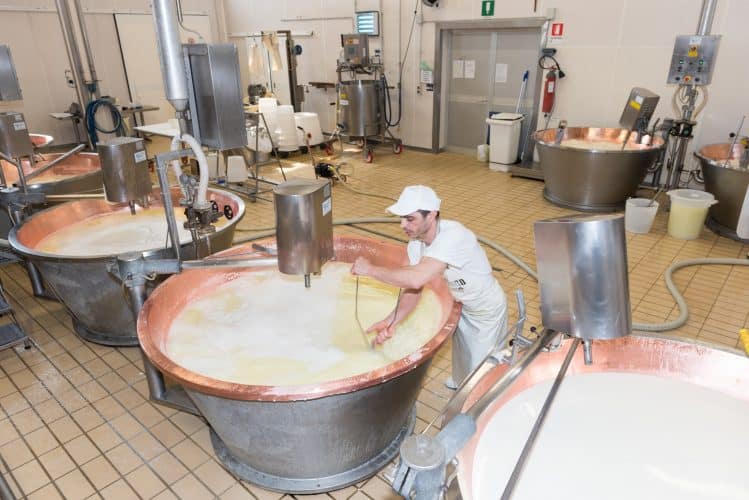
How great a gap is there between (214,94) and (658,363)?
2.05 metres

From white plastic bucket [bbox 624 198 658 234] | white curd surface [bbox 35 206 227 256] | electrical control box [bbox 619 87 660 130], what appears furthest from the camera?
electrical control box [bbox 619 87 660 130]

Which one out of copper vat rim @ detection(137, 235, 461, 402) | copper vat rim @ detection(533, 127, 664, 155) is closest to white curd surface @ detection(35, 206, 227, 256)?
copper vat rim @ detection(137, 235, 461, 402)

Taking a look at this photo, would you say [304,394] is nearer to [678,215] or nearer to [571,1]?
[678,215]

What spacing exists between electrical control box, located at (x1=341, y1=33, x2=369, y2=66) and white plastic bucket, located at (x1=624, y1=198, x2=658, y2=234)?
14.2ft

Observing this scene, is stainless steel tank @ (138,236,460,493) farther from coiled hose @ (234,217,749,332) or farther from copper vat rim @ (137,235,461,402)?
coiled hose @ (234,217,749,332)

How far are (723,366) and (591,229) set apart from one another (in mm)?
923

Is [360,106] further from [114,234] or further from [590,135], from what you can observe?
[114,234]

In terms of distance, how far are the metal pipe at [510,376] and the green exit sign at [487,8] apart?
6.11m

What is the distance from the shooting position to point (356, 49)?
7066 millimetres

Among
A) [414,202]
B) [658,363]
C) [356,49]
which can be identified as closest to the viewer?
[658,363]

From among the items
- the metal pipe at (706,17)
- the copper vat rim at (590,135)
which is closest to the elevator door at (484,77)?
the copper vat rim at (590,135)

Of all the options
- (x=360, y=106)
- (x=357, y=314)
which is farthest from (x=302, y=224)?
(x=360, y=106)

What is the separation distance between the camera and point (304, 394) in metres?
1.55

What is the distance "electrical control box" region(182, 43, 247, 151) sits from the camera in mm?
2199
